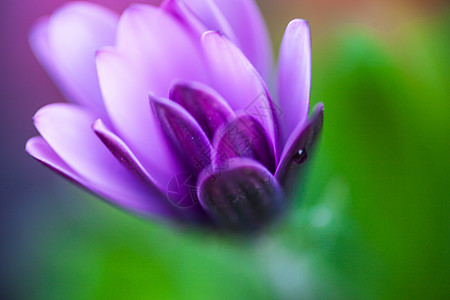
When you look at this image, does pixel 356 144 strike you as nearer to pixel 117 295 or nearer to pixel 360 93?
pixel 360 93

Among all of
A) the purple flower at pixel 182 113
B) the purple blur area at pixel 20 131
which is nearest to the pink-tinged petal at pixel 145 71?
the purple flower at pixel 182 113

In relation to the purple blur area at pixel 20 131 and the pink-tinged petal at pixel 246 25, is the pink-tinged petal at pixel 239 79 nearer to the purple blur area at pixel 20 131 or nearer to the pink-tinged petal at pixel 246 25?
the pink-tinged petal at pixel 246 25

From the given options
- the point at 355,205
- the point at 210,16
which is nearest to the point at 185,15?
the point at 210,16

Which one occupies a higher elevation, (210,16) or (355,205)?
(210,16)

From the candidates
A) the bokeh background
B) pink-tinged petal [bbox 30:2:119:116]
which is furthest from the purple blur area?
pink-tinged petal [bbox 30:2:119:116]

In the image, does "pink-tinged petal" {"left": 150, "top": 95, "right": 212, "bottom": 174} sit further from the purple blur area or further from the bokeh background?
the purple blur area

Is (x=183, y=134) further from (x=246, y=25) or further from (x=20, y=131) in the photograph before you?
(x=20, y=131)

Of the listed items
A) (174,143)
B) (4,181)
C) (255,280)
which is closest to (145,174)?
(174,143)
